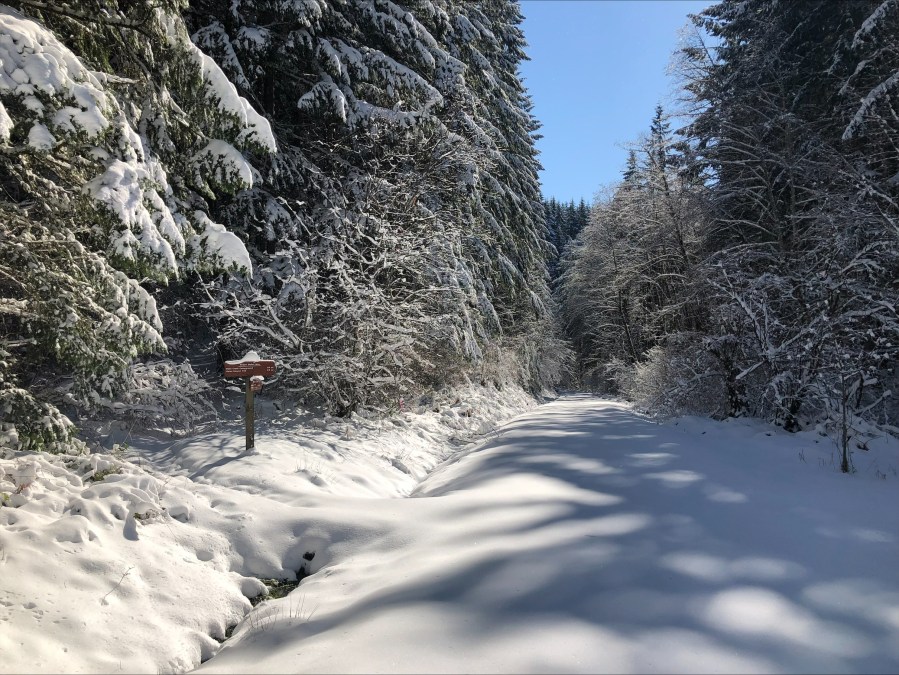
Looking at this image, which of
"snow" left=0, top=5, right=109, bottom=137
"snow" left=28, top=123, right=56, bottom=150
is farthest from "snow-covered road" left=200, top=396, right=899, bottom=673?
"snow" left=0, top=5, right=109, bottom=137

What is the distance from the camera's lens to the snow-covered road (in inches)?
87.5

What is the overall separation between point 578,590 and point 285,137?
975 centimetres

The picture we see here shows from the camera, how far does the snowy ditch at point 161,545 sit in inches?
103

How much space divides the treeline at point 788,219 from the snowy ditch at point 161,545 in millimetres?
6087

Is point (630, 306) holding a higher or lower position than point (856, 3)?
lower

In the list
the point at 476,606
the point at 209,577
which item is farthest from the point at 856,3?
the point at 209,577

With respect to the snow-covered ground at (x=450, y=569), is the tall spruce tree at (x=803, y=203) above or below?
above

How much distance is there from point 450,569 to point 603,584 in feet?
3.08

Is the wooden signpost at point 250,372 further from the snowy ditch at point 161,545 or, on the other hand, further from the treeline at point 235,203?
the treeline at point 235,203

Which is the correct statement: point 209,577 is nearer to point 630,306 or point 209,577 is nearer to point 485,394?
point 485,394

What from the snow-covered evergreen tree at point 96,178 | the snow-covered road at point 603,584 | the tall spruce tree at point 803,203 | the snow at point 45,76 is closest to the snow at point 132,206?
the snow-covered evergreen tree at point 96,178

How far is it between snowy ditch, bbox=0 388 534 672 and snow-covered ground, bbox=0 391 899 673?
15 mm

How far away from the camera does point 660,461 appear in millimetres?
6102

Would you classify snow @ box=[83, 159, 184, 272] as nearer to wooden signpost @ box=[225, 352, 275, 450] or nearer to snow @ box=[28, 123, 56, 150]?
snow @ box=[28, 123, 56, 150]
